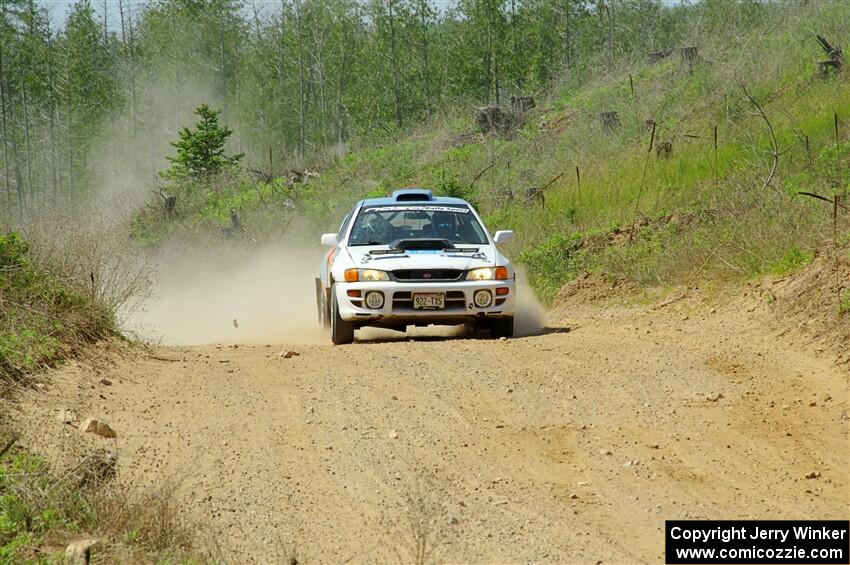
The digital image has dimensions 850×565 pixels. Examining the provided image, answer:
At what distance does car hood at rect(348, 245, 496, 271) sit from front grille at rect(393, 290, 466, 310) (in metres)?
0.30

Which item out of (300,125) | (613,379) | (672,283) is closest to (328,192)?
(672,283)

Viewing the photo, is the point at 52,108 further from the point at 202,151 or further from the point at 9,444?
the point at 9,444

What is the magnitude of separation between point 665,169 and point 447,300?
372 inches

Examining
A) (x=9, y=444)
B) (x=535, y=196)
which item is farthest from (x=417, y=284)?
(x=535, y=196)

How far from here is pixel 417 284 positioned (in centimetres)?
1229

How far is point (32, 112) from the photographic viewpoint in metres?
75.9

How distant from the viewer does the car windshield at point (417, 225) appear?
Result: 13531 mm

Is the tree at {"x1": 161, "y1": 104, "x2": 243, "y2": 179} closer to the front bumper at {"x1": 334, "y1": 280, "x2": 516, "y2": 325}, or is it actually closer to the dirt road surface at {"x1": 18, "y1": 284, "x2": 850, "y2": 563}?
the front bumper at {"x1": 334, "y1": 280, "x2": 516, "y2": 325}

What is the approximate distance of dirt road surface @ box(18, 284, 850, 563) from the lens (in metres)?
5.99

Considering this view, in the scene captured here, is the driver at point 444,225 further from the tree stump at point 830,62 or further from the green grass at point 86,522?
the tree stump at point 830,62

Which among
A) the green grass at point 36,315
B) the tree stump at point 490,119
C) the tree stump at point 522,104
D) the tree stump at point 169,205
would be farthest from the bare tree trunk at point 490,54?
the green grass at point 36,315

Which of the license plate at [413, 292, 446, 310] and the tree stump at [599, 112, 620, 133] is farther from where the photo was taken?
the tree stump at [599, 112, 620, 133]

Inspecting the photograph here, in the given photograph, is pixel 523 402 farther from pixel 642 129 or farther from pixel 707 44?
pixel 707 44

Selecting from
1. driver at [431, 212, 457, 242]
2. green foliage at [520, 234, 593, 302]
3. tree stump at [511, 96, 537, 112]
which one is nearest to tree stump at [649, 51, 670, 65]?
tree stump at [511, 96, 537, 112]
